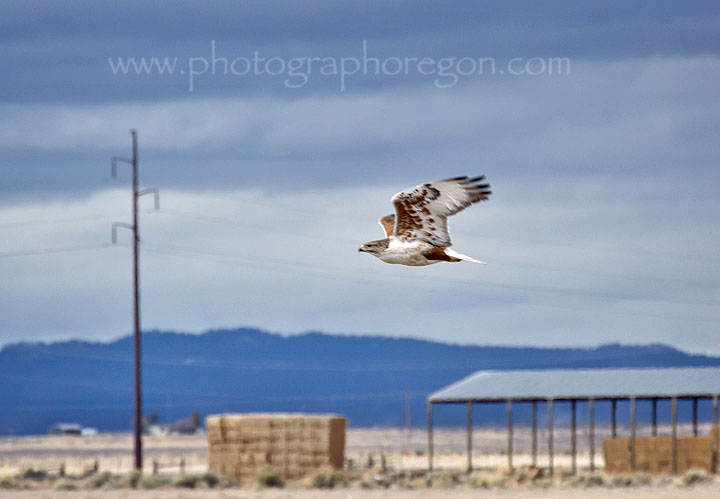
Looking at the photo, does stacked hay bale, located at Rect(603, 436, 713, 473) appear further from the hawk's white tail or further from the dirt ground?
the hawk's white tail

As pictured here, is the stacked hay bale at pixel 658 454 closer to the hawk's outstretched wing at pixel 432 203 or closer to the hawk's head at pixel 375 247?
the hawk's outstretched wing at pixel 432 203

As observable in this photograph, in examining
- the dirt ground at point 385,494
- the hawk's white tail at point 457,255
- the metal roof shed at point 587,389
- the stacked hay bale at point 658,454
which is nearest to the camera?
the hawk's white tail at point 457,255

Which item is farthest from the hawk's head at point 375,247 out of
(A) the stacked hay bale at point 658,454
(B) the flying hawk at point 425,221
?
(A) the stacked hay bale at point 658,454

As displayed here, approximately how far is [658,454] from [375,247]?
30.7 metres

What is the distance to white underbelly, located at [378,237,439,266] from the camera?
17.3 m

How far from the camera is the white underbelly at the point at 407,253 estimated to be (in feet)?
56.8

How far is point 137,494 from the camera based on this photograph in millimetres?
45188

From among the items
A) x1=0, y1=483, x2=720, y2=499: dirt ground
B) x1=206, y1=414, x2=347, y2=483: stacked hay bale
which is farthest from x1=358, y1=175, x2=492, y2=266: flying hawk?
x1=206, y1=414, x2=347, y2=483: stacked hay bale

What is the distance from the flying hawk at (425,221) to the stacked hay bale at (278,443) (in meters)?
28.0

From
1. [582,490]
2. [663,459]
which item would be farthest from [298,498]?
[663,459]

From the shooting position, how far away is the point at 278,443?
155 feet

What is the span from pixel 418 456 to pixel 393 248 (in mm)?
64264

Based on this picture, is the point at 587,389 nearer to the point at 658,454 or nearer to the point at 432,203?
the point at 658,454

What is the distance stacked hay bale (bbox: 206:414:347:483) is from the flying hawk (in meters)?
28.0
